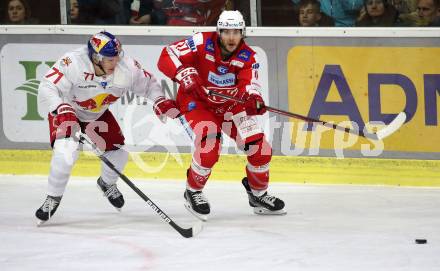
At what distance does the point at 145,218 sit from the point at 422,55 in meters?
2.22

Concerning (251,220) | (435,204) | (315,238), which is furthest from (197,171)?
(435,204)

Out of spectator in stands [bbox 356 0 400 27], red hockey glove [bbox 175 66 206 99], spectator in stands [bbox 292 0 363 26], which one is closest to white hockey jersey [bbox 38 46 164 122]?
red hockey glove [bbox 175 66 206 99]

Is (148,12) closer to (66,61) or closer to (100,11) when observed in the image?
(100,11)

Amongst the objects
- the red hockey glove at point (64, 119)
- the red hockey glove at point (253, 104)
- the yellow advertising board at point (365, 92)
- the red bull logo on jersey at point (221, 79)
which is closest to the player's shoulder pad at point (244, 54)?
the red bull logo on jersey at point (221, 79)

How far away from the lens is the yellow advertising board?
7.76m

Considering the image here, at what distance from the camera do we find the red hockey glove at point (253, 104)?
22.1ft

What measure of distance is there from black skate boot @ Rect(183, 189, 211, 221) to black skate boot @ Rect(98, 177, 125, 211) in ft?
1.66

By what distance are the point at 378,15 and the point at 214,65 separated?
152 centimetres

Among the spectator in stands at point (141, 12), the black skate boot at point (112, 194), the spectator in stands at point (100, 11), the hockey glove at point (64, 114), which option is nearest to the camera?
the hockey glove at point (64, 114)

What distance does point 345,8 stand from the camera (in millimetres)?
7980

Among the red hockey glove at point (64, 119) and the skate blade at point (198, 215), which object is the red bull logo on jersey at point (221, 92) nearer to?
the skate blade at point (198, 215)

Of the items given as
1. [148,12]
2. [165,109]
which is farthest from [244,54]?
[148,12]

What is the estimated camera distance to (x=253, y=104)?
22.1 feet

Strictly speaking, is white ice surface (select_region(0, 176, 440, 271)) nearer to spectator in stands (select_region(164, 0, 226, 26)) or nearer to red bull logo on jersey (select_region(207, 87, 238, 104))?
red bull logo on jersey (select_region(207, 87, 238, 104))
